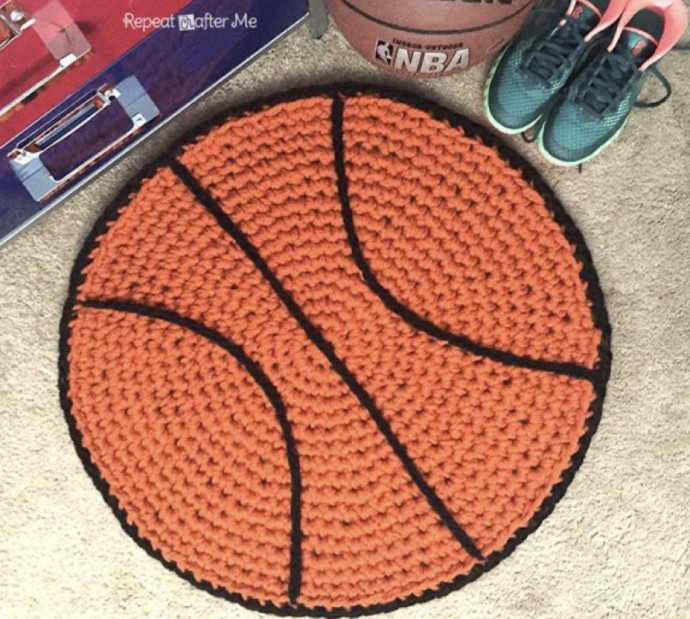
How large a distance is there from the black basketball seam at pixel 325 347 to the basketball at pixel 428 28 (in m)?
0.27

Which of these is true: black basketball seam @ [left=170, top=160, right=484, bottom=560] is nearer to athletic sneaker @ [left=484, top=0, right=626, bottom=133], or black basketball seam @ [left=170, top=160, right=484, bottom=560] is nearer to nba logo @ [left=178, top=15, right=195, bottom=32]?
nba logo @ [left=178, top=15, right=195, bottom=32]

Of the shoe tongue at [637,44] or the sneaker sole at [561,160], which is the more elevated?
the shoe tongue at [637,44]

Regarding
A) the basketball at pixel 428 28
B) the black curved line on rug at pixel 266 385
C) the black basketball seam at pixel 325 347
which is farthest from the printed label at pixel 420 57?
the black curved line on rug at pixel 266 385

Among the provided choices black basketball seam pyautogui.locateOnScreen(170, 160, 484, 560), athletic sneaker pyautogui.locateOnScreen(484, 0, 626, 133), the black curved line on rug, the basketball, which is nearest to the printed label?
the basketball

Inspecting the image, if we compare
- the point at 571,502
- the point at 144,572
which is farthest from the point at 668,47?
the point at 144,572

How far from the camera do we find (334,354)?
0.97 metres

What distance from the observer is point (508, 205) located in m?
0.96

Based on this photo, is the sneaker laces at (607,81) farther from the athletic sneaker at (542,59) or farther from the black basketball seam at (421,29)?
the black basketball seam at (421,29)

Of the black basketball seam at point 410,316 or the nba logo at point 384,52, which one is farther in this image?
the black basketball seam at point 410,316

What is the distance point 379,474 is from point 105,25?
60 cm

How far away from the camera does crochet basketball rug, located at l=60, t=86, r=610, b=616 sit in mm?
961

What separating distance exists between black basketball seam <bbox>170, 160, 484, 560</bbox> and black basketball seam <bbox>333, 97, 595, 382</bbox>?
10 centimetres

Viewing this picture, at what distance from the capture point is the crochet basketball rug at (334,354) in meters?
0.96

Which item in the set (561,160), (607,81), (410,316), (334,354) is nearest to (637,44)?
(607,81)
